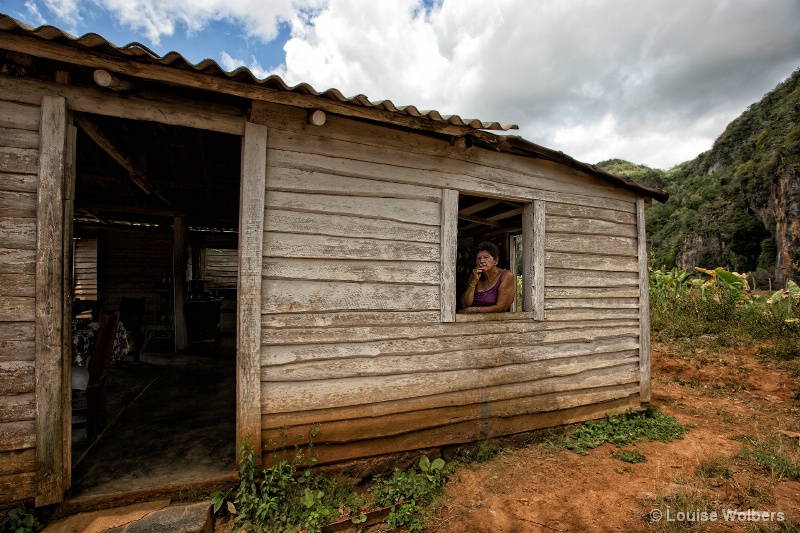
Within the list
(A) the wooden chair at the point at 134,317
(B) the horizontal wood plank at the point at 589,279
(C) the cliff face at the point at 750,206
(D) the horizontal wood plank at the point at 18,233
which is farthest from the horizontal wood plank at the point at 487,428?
(C) the cliff face at the point at 750,206

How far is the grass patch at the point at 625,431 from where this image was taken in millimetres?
4305

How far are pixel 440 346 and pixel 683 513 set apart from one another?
233 centimetres

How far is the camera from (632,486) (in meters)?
3.47

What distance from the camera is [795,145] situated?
34969 millimetres

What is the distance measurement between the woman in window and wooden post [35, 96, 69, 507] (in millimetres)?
3549

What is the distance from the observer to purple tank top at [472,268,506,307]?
13.9ft

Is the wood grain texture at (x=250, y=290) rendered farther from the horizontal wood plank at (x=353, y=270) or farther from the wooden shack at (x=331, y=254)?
the horizontal wood plank at (x=353, y=270)

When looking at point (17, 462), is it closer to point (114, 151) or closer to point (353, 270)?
point (353, 270)

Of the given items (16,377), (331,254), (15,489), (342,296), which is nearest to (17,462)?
(15,489)

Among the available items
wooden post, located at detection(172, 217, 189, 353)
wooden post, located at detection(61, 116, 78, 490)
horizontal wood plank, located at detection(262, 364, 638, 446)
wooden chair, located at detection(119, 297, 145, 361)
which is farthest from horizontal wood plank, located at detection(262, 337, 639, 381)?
wooden post, located at detection(172, 217, 189, 353)

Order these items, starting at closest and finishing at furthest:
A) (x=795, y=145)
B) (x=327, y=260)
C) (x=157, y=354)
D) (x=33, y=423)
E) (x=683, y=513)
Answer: (x=33, y=423) → (x=683, y=513) → (x=327, y=260) → (x=157, y=354) → (x=795, y=145)

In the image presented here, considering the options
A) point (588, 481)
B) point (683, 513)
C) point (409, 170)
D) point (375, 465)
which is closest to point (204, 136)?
point (409, 170)

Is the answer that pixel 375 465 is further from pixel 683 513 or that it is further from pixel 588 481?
pixel 683 513

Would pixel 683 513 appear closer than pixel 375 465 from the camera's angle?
Yes
